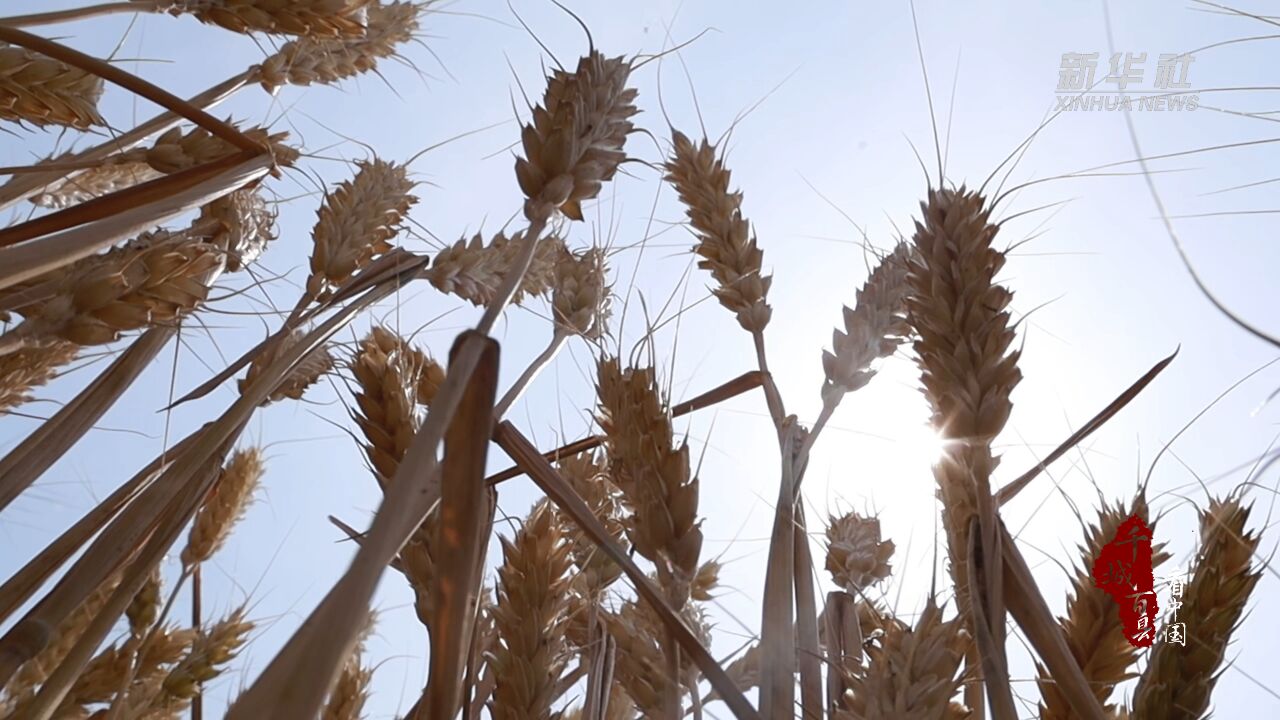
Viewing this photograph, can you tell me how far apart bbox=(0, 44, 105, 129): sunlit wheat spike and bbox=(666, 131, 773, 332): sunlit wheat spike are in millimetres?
881

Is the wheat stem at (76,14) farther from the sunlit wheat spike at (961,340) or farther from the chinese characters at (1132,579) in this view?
the chinese characters at (1132,579)

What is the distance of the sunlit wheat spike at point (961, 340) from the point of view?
0.79 m

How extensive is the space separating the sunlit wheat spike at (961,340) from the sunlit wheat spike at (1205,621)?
162 millimetres

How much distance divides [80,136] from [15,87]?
0.38 m

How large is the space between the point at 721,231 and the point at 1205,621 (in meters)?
0.90

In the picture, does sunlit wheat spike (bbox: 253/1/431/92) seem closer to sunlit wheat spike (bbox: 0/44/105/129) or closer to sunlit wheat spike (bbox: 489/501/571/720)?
sunlit wheat spike (bbox: 0/44/105/129)

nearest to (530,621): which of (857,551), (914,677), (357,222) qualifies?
(914,677)

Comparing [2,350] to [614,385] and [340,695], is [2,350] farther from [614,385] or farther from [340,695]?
[340,695]

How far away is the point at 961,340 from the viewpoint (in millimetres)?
842

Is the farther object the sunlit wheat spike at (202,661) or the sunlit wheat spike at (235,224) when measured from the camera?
the sunlit wheat spike at (202,661)

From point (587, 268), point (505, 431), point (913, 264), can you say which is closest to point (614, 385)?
point (505, 431)

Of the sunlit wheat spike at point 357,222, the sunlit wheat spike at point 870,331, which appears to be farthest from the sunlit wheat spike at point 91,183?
the sunlit wheat spike at point 870,331

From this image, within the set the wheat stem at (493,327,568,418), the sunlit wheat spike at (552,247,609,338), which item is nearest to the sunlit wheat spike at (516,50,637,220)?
the wheat stem at (493,327,568,418)

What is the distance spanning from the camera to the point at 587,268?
1436mm
